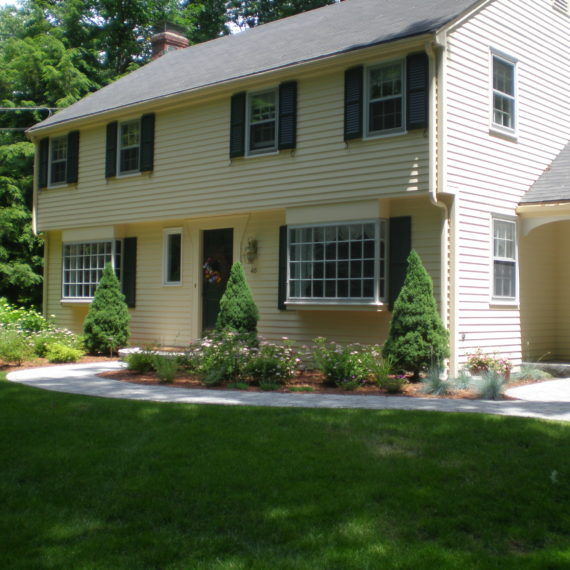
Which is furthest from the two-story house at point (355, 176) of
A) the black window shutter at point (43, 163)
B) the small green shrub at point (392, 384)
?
the black window shutter at point (43, 163)

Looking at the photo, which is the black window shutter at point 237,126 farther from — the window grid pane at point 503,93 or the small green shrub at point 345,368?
the small green shrub at point 345,368

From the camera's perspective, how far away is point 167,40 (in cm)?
2127

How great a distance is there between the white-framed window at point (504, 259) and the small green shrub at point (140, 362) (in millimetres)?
5648

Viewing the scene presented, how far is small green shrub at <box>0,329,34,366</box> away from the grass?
563 cm

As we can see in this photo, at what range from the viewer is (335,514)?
14.8 feet

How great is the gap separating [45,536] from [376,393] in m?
5.78

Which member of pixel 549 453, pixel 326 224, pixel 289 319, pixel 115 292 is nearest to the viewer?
pixel 549 453

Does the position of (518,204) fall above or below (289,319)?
above

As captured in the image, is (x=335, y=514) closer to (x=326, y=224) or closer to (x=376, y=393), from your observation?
(x=376, y=393)

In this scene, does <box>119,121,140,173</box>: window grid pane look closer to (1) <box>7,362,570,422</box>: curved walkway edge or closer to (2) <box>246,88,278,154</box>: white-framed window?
(2) <box>246,88,278,154</box>: white-framed window

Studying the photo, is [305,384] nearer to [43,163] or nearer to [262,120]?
[262,120]

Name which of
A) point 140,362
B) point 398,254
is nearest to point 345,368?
point 398,254

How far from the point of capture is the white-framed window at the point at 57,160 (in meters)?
17.3

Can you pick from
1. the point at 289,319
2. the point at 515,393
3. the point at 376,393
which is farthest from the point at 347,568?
the point at 289,319
